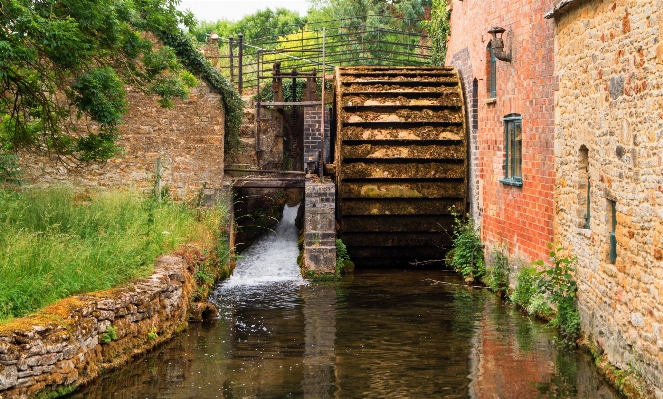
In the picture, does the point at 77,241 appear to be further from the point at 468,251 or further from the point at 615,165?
the point at 468,251

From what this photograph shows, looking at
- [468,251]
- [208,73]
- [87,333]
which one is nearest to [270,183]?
[208,73]

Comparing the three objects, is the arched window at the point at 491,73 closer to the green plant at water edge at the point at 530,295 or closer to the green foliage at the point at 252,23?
the green plant at water edge at the point at 530,295

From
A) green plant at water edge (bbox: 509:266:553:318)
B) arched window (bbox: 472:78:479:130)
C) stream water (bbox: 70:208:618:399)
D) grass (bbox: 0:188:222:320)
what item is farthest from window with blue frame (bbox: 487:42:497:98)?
grass (bbox: 0:188:222:320)

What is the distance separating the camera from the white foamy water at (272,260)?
14.1 metres

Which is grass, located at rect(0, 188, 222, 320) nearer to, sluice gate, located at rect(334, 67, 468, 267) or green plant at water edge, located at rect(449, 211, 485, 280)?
sluice gate, located at rect(334, 67, 468, 267)

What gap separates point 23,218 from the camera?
10125 mm

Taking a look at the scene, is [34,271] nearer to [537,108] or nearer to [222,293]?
[222,293]

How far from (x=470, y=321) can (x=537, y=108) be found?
2693 millimetres

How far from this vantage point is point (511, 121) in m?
12.5

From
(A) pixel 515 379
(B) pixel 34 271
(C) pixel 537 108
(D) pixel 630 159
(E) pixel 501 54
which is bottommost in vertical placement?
(A) pixel 515 379

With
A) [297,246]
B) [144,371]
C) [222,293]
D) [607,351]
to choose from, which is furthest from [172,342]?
[297,246]

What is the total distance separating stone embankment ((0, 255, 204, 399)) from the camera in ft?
22.3

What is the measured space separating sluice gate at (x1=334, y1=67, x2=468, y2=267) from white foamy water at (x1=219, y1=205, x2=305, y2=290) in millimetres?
1213

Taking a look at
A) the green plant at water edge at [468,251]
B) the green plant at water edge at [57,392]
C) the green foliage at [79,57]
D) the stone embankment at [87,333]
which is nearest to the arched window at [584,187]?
the stone embankment at [87,333]
